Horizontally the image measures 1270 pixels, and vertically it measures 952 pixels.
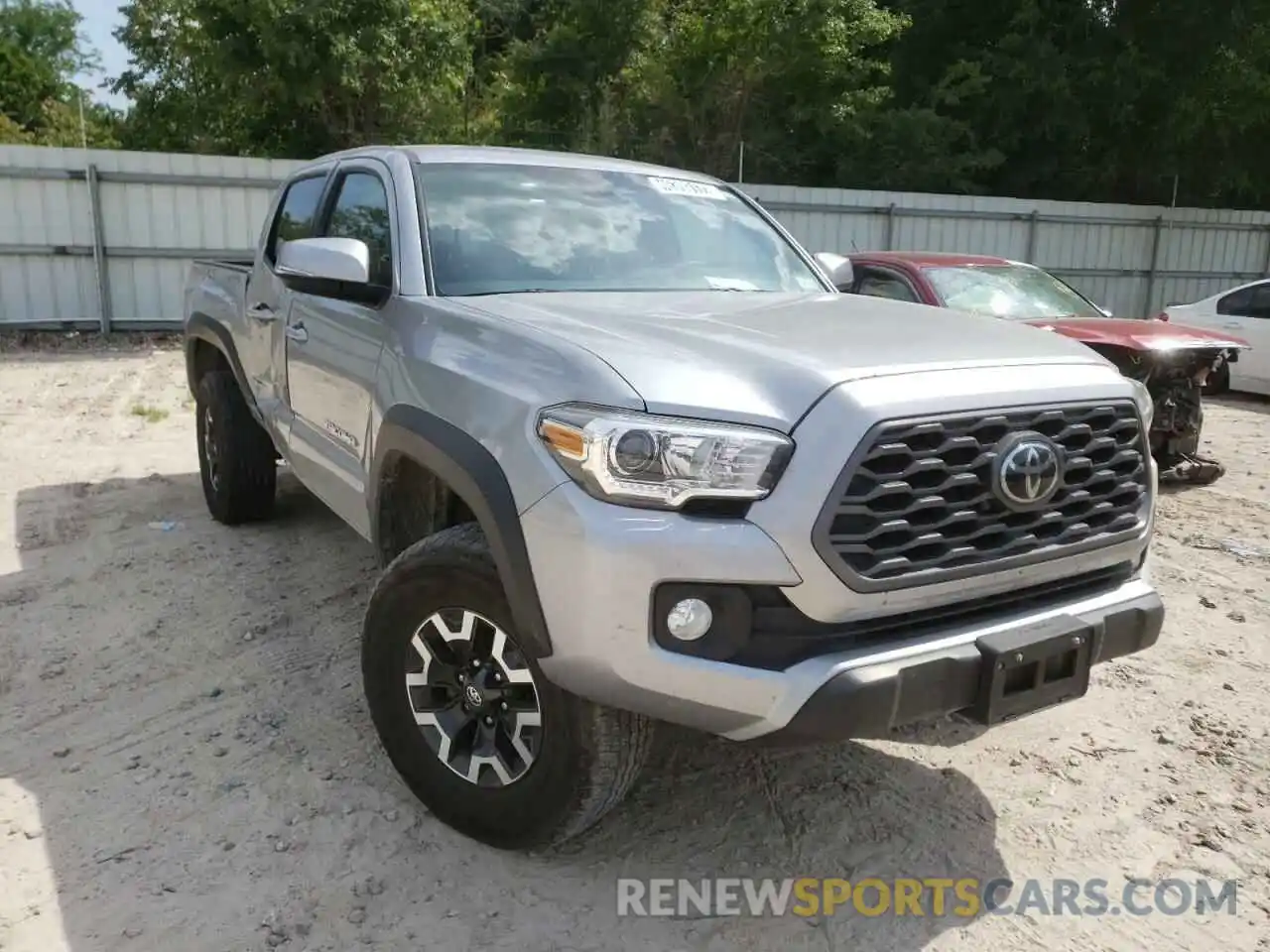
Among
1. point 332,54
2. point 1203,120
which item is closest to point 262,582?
point 332,54

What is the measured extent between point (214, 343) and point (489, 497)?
3588 mm

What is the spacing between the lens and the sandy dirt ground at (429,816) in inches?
101

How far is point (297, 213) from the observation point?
15.6ft

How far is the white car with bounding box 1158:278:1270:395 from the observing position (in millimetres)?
10797

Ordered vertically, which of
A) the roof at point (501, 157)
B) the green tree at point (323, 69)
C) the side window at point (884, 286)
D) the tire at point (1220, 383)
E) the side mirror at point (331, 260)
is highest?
the green tree at point (323, 69)

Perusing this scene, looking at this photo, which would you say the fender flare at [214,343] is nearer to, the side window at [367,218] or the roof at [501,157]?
the side window at [367,218]

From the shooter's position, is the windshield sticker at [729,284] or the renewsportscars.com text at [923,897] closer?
the renewsportscars.com text at [923,897]

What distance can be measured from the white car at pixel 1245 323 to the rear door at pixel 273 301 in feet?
31.7

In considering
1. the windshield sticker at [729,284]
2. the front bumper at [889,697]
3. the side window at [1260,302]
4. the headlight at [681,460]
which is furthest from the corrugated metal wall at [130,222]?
the front bumper at [889,697]

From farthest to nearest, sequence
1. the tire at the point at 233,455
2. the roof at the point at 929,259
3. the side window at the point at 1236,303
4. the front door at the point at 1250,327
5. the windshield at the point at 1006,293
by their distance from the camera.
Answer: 1. the side window at the point at 1236,303
2. the front door at the point at 1250,327
3. the roof at the point at 929,259
4. the windshield at the point at 1006,293
5. the tire at the point at 233,455

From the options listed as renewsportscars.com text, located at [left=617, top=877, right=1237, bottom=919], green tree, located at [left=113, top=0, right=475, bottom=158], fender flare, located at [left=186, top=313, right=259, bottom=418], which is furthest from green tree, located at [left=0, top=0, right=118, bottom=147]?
renewsportscars.com text, located at [left=617, top=877, right=1237, bottom=919]

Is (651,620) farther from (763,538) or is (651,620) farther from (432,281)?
(432,281)

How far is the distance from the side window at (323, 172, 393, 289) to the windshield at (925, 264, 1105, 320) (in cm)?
410

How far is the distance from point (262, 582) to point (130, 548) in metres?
0.93
